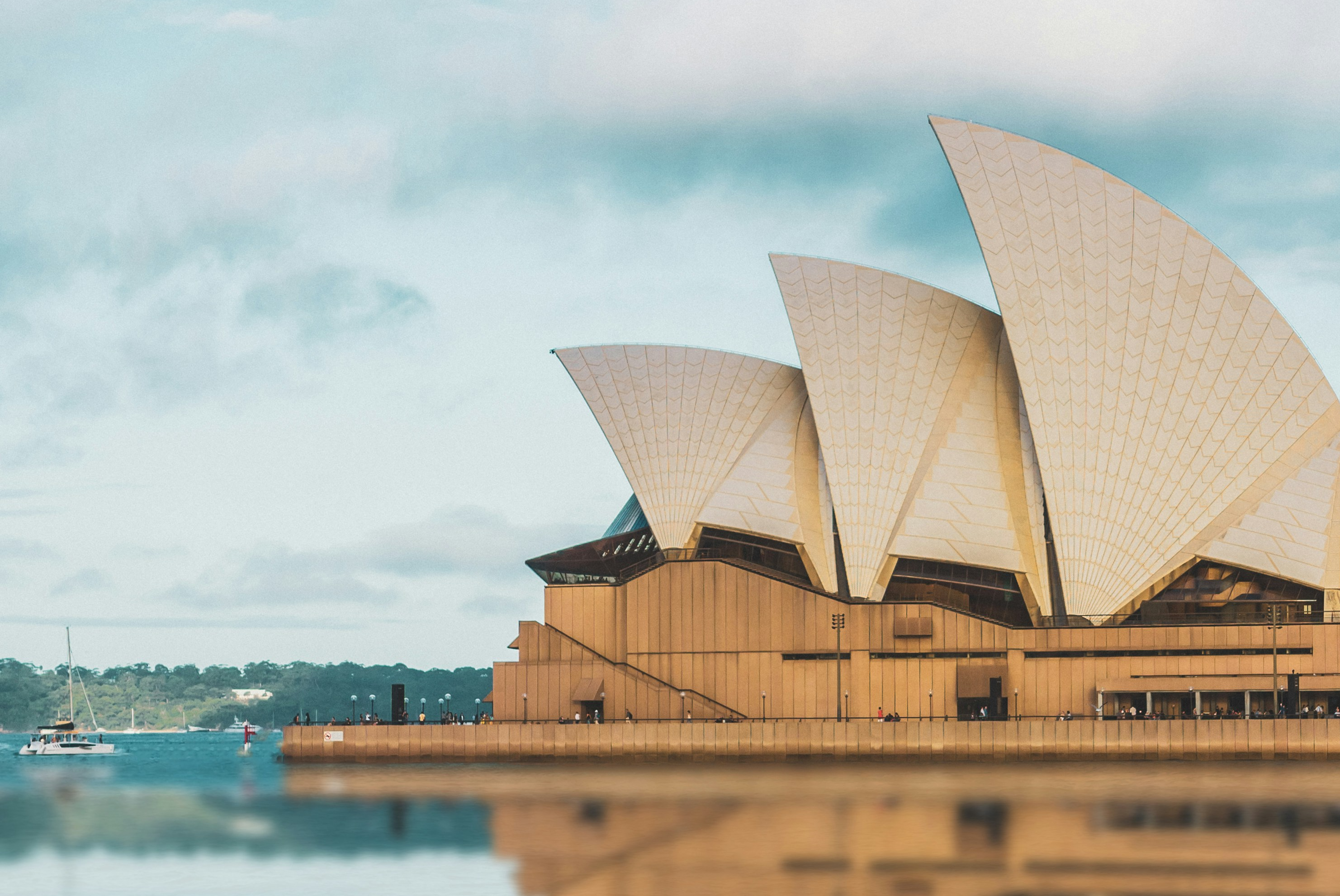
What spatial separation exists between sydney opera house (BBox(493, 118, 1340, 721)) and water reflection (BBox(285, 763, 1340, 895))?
10719 millimetres

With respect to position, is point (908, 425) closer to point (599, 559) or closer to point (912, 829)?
point (599, 559)

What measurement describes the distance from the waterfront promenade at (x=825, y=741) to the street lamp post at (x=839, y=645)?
1472 millimetres

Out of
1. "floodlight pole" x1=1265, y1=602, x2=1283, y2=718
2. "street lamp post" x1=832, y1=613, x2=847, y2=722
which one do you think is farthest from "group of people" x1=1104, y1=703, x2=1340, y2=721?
"street lamp post" x1=832, y1=613, x2=847, y2=722

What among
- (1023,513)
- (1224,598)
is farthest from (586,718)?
(1224,598)

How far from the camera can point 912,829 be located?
3162cm

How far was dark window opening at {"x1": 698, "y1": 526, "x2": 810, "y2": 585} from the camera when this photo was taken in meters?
64.4

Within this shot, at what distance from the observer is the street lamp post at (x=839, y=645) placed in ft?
191

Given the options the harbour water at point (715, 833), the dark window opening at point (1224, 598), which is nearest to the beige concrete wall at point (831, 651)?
the dark window opening at point (1224, 598)

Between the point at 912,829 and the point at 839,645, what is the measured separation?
27.3m

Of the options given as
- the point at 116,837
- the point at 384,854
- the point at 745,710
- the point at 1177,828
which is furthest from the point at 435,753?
the point at 1177,828

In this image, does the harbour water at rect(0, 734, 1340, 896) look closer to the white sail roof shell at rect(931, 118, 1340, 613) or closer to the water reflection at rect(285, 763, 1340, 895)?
the water reflection at rect(285, 763, 1340, 895)

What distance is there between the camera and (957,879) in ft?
80.9

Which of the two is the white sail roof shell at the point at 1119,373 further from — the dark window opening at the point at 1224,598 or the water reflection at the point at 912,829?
the water reflection at the point at 912,829

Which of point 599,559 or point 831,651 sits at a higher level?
point 599,559
